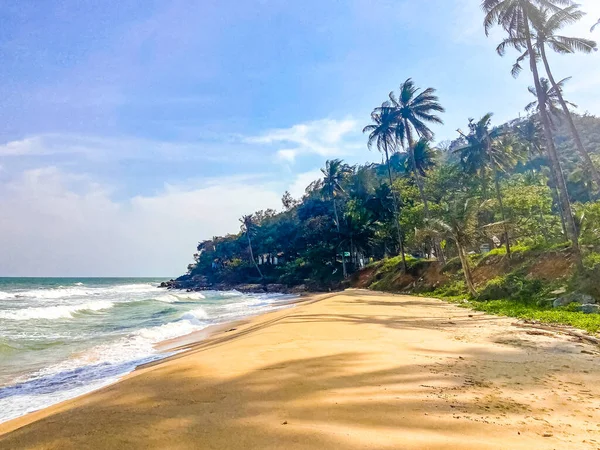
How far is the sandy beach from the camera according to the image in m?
3.69

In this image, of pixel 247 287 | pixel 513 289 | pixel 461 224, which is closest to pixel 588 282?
pixel 513 289

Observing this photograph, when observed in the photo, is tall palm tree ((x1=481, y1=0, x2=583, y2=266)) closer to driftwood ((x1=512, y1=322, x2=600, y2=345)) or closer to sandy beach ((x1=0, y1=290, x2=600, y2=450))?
driftwood ((x1=512, y1=322, x2=600, y2=345))

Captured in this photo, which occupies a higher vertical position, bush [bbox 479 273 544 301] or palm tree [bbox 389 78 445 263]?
palm tree [bbox 389 78 445 263]

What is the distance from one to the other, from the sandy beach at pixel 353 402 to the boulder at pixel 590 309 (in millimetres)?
4738

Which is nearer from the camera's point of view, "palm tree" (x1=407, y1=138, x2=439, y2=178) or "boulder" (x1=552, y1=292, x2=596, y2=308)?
"boulder" (x1=552, y1=292, x2=596, y2=308)

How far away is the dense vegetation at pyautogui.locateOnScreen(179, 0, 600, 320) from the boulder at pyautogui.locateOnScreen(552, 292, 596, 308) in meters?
0.65

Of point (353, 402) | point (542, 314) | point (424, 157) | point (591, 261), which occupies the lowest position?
point (542, 314)

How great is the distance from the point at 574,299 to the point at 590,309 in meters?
1.68

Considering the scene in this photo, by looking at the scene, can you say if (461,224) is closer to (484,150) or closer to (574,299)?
(574,299)

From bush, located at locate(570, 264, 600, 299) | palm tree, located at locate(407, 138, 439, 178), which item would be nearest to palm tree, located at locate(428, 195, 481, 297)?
bush, located at locate(570, 264, 600, 299)

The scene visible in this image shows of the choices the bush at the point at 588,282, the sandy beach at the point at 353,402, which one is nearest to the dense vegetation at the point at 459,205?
the bush at the point at 588,282

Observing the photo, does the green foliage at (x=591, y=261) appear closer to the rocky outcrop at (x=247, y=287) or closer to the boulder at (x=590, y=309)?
the boulder at (x=590, y=309)

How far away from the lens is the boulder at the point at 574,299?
43.9ft

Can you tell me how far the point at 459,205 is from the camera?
21.9m
